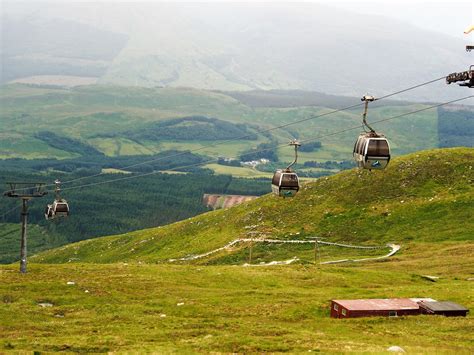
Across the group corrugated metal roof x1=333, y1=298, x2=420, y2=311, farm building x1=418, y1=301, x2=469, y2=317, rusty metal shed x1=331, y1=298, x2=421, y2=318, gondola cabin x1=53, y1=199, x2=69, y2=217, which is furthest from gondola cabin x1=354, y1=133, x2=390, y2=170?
gondola cabin x1=53, y1=199, x2=69, y2=217

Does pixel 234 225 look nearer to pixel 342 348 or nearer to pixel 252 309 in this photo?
pixel 252 309

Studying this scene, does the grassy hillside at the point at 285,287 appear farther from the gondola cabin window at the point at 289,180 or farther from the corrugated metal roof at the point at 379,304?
the gondola cabin window at the point at 289,180

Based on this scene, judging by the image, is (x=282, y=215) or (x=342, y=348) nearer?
(x=342, y=348)

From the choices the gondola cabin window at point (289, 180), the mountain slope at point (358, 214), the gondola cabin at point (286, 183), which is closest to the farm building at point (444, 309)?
the gondola cabin at point (286, 183)

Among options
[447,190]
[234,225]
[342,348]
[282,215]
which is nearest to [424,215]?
[447,190]

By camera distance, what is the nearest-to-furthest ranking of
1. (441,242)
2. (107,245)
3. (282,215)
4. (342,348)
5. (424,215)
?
(342,348) → (441,242) → (424,215) → (282,215) → (107,245)

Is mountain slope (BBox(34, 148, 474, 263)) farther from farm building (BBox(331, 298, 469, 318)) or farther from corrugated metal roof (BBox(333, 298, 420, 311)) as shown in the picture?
farm building (BBox(331, 298, 469, 318))

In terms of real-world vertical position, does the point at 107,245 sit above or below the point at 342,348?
below
